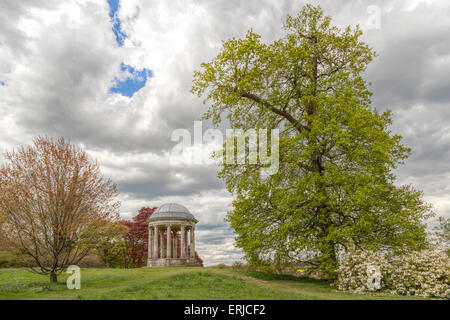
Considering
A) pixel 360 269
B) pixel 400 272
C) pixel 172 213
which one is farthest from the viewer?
pixel 172 213

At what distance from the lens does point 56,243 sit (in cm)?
1641

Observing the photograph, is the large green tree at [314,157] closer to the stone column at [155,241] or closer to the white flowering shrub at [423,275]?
the white flowering shrub at [423,275]

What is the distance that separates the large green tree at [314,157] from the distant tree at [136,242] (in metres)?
29.5

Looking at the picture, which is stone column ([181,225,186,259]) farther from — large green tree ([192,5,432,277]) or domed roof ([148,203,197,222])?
large green tree ([192,5,432,277])

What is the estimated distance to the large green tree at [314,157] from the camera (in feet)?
55.6

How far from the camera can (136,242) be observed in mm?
47188

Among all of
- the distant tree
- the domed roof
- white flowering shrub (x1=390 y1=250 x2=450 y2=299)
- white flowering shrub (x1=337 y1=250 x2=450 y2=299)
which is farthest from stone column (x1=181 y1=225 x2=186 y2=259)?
white flowering shrub (x1=390 y1=250 x2=450 y2=299)

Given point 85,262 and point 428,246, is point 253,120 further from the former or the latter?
point 85,262

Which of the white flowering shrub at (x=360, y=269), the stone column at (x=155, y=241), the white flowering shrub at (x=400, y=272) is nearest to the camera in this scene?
the white flowering shrub at (x=400, y=272)

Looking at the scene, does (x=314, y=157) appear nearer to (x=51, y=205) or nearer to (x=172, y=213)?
(x=51, y=205)

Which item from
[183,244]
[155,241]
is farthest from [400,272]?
[155,241]

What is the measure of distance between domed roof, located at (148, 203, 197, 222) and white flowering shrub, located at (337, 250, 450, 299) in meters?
20.7

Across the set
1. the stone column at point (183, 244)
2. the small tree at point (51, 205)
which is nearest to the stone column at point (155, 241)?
the stone column at point (183, 244)

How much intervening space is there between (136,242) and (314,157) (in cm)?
3503
